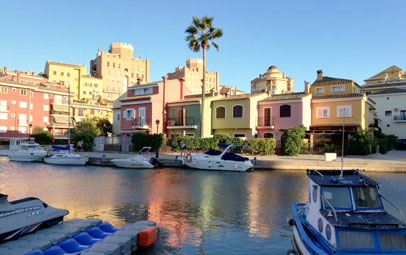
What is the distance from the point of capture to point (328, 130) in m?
40.2

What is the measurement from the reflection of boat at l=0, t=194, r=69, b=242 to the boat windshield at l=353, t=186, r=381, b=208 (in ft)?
28.6

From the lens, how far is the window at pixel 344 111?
1590 inches

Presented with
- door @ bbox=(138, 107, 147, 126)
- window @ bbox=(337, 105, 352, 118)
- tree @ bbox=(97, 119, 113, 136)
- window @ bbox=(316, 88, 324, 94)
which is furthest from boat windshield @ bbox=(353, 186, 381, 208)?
tree @ bbox=(97, 119, 113, 136)

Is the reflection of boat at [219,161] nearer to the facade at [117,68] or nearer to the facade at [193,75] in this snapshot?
the facade at [117,68]

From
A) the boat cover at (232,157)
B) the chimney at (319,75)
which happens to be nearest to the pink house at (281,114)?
the chimney at (319,75)

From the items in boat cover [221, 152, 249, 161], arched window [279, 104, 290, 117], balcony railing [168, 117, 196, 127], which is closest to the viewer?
boat cover [221, 152, 249, 161]

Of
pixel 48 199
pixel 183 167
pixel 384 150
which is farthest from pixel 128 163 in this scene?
pixel 384 150

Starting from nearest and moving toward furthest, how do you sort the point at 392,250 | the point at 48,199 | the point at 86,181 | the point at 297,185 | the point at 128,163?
the point at 392,250 → the point at 48,199 → the point at 297,185 → the point at 86,181 → the point at 128,163

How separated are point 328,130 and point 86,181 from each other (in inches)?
1121

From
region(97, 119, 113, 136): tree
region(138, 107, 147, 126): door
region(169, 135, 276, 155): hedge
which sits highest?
region(138, 107, 147, 126): door

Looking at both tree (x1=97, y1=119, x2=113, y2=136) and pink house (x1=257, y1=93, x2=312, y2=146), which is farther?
tree (x1=97, y1=119, x2=113, y2=136)

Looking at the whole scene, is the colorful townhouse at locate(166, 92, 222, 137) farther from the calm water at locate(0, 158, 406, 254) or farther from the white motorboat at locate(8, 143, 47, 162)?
the calm water at locate(0, 158, 406, 254)

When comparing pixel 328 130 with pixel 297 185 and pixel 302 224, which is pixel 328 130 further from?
pixel 302 224

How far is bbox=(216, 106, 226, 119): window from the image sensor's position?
47.2 m
